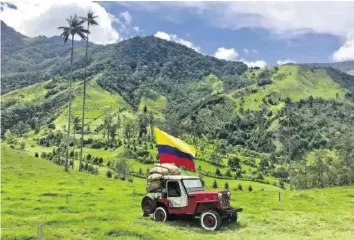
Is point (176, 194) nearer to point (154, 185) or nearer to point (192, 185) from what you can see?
point (192, 185)

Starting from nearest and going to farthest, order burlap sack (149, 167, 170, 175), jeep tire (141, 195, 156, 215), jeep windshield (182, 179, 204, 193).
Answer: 1. jeep windshield (182, 179, 204, 193)
2. jeep tire (141, 195, 156, 215)
3. burlap sack (149, 167, 170, 175)

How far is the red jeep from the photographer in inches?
1085

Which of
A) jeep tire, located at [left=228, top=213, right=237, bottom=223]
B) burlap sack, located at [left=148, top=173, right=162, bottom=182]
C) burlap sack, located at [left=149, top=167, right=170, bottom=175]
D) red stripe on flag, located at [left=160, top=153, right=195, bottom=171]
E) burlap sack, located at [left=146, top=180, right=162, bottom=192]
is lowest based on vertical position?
jeep tire, located at [left=228, top=213, right=237, bottom=223]

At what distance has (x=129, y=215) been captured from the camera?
107 ft

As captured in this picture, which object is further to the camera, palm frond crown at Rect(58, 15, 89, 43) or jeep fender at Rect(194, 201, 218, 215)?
palm frond crown at Rect(58, 15, 89, 43)

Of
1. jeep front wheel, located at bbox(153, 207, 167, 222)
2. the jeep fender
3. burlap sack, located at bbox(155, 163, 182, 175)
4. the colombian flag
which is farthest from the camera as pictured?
burlap sack, located at bbox(155, 163, 182, 175)

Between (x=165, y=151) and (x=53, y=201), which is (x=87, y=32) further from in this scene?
(x=165, y=151)

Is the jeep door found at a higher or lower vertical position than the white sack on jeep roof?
lower

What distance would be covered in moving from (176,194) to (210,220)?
3154mm

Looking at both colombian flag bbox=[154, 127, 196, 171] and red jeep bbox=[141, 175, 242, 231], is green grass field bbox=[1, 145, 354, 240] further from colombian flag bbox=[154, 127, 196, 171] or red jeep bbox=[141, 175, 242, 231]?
colombian flag bbox=[154, 127, 196, 171]

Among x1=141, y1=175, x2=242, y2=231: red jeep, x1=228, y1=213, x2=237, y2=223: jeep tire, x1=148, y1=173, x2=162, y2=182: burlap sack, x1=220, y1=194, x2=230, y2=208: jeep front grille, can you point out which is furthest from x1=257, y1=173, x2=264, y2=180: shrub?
x1=220, y1=194, x2=230, y2=208: jeep front grille

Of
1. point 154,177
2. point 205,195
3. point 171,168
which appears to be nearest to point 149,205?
point 154,177

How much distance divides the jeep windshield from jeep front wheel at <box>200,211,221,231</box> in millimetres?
2300

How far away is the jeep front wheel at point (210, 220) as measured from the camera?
1071 inches
